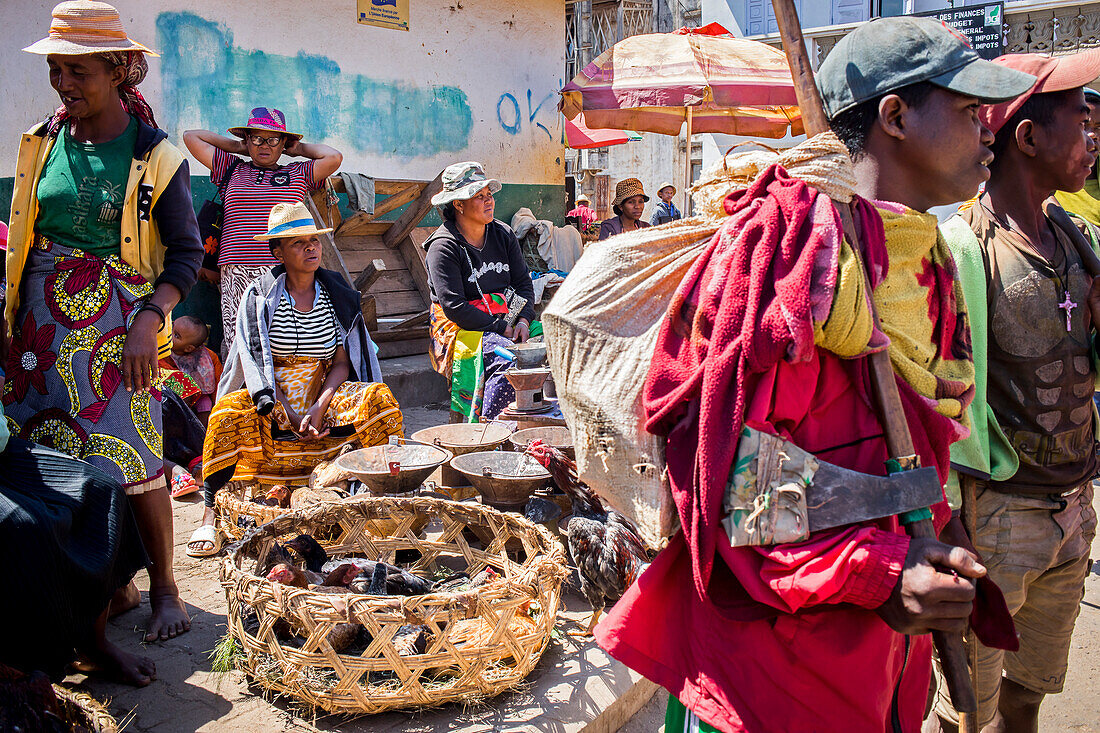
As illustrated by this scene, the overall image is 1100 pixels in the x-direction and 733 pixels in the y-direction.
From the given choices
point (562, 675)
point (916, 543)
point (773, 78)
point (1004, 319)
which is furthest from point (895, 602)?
point (773, 78)

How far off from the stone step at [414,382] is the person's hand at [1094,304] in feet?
19.0

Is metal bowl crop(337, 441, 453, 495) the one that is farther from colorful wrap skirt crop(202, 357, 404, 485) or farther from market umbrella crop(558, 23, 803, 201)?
market umbrella crop(558, 23, 803, 201)

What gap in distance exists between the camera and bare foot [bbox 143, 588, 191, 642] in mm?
3320

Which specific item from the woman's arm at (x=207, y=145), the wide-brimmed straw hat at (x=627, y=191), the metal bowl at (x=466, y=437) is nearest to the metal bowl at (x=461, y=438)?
the metal bowl at (x=466, y=437)

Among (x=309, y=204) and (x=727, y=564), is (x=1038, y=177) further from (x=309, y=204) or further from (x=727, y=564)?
(x=309, y=204)

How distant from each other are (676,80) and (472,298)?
2.79 m

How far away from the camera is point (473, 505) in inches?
149

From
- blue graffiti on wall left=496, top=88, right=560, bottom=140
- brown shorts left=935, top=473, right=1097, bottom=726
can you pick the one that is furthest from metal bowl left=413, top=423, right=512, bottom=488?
blue graffiti on wall left=496, top=88, right=560, bottom=140

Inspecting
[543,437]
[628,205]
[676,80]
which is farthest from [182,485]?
[628,205]

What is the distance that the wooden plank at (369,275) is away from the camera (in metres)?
7.33

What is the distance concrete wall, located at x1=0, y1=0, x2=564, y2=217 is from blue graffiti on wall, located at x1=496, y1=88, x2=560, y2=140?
0.7 inches

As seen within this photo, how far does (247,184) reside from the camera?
6.27 meters

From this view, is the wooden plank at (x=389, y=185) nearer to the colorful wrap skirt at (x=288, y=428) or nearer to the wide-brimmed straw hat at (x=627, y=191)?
the wide-brimmed straw hat at (x=627, y=191)

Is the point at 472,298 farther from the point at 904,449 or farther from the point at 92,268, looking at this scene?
the point at 904,449
